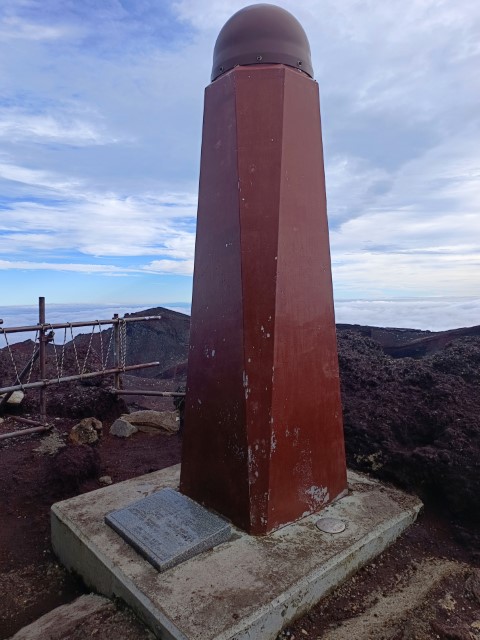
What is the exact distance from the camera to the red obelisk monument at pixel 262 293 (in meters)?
2.38

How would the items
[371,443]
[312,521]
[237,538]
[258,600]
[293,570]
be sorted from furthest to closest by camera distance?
1. [371,443]
2. [312,521]
3. [237,538]
4. [293,570]
5. [258,600]

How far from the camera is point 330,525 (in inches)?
97.4

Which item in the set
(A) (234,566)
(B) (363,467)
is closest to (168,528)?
(A) (234,566)

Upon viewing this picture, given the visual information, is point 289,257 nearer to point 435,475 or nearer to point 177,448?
point 435,475

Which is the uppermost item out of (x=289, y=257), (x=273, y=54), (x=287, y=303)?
(x=273, y=54)

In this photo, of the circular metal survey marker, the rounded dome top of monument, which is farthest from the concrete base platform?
the rounded dome top of monument

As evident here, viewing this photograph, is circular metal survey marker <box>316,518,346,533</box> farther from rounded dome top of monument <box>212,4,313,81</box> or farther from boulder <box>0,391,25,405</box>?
boulder <box>0,391,25,405</box>

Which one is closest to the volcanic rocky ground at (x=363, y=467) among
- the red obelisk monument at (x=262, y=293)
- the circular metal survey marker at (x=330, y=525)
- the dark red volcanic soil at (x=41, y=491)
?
the dark red volcanic soil at (x=41, y=491)

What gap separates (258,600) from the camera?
6.14ft

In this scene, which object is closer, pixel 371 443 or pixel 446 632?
pixel 446 632

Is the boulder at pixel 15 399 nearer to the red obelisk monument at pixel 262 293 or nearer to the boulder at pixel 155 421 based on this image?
the boulder at pixel 155 421

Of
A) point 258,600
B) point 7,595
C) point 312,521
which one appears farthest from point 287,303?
point 7,595

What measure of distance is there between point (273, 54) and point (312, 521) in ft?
8.65

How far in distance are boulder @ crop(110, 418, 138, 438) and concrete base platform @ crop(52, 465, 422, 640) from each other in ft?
7.34
